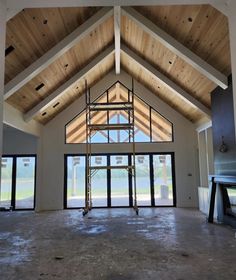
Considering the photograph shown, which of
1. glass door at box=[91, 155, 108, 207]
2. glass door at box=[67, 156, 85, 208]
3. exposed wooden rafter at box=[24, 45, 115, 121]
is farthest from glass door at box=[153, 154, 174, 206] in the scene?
exposed wooden rafter at box=[24, 45, 115, 121]

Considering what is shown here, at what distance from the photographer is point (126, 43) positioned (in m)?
7.34

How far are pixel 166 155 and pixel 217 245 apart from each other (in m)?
5.24

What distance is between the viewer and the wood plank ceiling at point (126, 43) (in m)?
4.68

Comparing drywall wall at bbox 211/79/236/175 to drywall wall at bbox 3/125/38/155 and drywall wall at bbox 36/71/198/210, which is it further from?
drywall wall at bbox 3/125/38/155

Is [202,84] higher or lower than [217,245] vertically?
higher

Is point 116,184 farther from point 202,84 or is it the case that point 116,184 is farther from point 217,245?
point 217,245

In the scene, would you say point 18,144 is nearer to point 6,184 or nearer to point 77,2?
point 6,184

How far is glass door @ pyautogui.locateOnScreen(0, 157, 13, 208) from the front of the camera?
931 centimetres

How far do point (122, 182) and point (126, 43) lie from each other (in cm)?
462

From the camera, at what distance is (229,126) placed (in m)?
5.71

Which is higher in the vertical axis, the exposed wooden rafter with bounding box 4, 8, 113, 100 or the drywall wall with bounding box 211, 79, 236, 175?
the exposed wooden rafter with bounding box 4, 8, 113, 100

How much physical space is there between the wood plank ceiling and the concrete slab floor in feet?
11.0

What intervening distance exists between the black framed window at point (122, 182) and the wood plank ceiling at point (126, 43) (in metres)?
1.96

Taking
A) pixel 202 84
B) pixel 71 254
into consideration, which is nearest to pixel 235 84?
pixel 71 254
